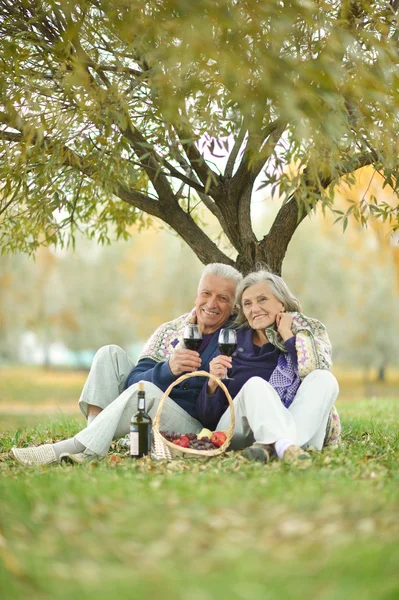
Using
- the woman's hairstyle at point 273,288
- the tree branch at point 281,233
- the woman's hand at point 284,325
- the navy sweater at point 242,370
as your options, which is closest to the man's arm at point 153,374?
the navy sweater at point 242,370

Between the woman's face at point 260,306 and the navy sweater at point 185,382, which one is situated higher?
the woman's face at point 260,306

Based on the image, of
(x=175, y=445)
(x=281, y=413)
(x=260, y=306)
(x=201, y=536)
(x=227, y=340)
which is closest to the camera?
(x=201, y=536)

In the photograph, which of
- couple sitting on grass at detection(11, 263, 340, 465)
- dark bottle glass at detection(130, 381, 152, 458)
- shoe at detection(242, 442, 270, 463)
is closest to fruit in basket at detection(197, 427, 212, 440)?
couple sitting on grass at detection(11, 263, 340, 465)

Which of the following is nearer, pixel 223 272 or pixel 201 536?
pixel 201 536

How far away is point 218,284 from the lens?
574 cm

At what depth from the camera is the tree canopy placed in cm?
415

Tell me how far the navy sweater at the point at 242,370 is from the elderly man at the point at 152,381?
16 cm

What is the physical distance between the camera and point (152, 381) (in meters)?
5.52

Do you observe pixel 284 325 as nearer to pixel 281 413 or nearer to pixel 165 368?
pixel 281 413

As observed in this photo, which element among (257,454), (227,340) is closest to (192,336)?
(227,340)

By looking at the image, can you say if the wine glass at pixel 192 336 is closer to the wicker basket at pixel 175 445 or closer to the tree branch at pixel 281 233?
the wicker basket at pixel 175 445

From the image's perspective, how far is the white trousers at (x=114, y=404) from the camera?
509cm

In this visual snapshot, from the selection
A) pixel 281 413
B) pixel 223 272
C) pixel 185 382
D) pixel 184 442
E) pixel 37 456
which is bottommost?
pixel 37 456

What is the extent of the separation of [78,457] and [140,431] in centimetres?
46
